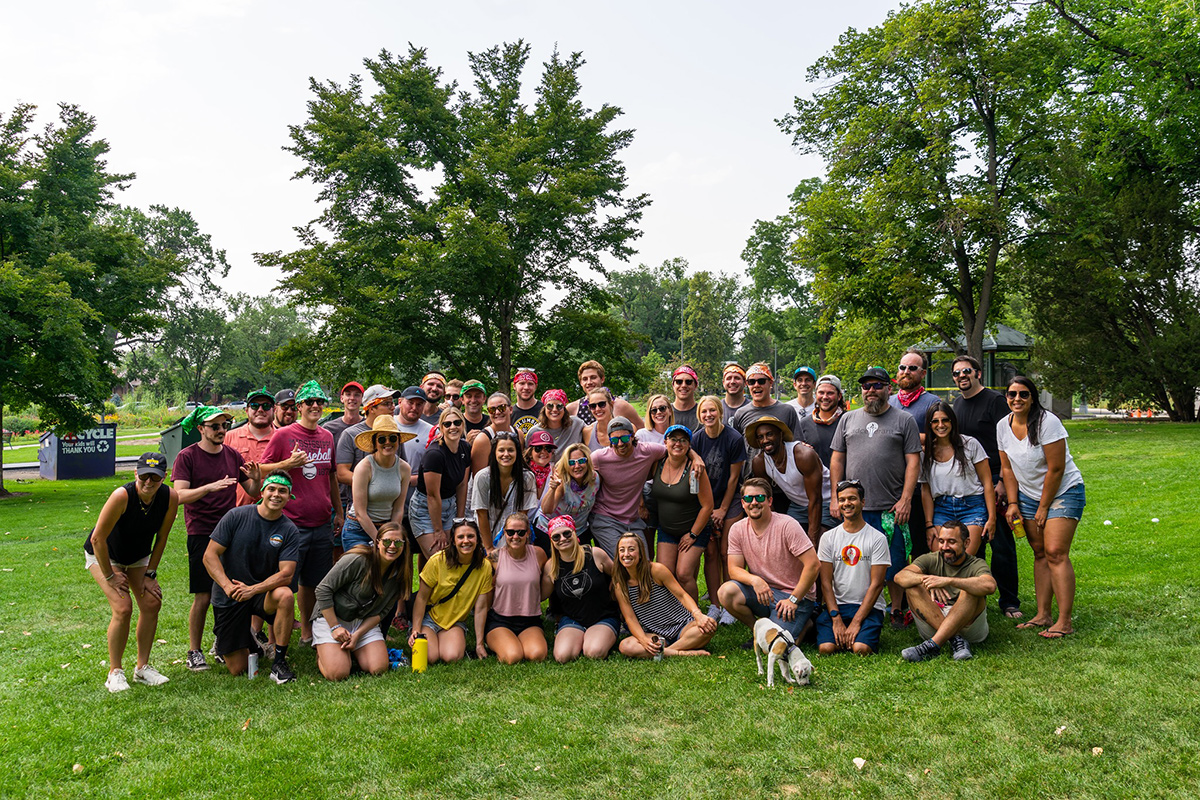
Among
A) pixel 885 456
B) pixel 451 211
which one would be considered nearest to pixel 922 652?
pixel 885 456

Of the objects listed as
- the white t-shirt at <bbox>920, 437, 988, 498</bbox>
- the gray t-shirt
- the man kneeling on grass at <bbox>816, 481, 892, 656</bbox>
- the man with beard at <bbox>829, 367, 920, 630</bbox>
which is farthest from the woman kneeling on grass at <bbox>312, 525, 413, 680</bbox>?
the white t-shirt at <bbox>920, 437, 988, 498</bbox>

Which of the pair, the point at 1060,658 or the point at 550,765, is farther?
the point at 1060,658

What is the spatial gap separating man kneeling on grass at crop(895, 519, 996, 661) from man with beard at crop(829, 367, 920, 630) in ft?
1.47

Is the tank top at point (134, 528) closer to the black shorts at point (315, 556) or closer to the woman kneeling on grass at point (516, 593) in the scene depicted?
the black shorts at point (315, 556)

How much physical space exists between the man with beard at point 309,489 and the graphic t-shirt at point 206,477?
0.88 feet

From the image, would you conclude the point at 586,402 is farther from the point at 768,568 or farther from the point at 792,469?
the point at 768,568

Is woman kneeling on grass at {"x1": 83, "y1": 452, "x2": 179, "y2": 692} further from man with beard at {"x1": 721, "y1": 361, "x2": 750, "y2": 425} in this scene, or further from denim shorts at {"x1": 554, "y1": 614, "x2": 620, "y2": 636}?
man with beard at {"x1": 721, "y1": 361, "x2": 750, "y2": 425}

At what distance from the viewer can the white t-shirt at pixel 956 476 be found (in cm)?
593

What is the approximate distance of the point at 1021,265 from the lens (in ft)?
84.2

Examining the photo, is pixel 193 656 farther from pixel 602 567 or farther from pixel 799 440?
pixel 799 440

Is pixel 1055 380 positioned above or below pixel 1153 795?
above

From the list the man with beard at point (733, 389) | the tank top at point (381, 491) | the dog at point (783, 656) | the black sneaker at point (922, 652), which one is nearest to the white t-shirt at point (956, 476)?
the black sneaker at point (922, 652)

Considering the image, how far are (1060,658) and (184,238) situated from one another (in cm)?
5667

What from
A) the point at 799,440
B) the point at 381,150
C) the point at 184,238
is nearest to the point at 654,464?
the point at 799,440
